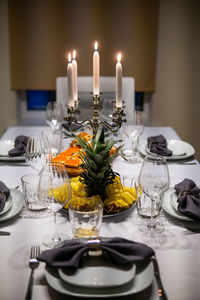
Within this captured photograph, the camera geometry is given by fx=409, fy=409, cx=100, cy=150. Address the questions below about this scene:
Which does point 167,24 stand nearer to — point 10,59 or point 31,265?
point 10,59

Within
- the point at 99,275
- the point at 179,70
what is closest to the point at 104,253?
the point at 99,275

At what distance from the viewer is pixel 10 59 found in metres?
3.17

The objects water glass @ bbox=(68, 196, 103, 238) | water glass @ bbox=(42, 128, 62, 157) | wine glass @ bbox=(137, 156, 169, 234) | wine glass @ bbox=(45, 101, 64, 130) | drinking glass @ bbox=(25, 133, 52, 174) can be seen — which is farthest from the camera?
wine glass @ bbox=(45, 101, 64, 130)

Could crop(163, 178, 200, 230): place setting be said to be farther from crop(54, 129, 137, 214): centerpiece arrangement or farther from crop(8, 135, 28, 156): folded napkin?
crop(8, 135, 28, 156): folded napkin

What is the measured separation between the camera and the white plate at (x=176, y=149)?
1.74 m

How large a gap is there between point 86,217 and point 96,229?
0.04 m

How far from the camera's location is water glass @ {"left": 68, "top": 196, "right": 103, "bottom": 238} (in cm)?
100

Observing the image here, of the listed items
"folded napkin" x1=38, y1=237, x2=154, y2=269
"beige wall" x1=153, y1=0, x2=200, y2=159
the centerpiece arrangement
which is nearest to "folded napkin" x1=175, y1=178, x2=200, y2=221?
the centerpiece arrangement

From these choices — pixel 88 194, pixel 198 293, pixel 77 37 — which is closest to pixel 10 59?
pixel 77 37

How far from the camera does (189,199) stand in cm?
120

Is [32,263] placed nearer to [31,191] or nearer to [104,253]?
[104,253]

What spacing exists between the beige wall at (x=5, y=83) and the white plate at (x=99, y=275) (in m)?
2.58

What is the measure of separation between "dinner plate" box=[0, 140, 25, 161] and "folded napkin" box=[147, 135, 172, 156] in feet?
1.87

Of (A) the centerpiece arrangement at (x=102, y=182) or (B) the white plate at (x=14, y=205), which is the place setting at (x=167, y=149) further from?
(B) the white plate at (x=14, y=205)
